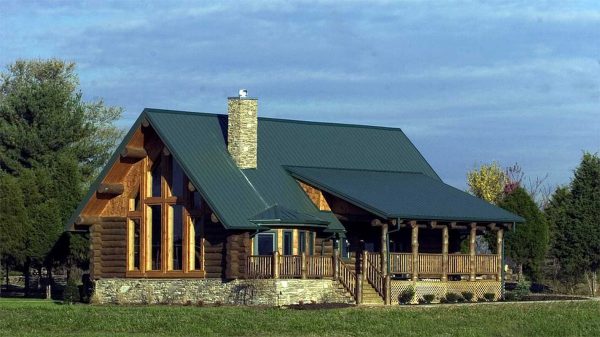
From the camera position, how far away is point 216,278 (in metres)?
47.7

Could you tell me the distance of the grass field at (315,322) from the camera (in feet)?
117

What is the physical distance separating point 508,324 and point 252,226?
11752 millimetres

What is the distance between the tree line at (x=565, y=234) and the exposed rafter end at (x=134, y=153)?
19.0 meters

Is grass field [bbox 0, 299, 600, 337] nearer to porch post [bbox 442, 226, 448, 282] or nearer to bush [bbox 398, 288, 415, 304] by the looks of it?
bush [bbox 398, 288, 415, 304]

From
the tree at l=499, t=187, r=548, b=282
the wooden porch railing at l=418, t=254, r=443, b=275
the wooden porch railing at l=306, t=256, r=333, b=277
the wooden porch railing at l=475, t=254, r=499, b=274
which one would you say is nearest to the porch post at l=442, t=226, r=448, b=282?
the wooden porch railing at l=418, t=254, r=443, b=275

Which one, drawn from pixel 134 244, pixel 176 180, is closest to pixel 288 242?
pixel 176 180

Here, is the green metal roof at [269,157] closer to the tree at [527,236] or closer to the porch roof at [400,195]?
the porch roof at [400,195]

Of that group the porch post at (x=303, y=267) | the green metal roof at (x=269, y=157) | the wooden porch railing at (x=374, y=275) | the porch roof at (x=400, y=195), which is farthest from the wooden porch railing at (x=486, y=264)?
the porch post at (x=303, y=267)

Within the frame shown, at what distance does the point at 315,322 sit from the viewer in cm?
3747

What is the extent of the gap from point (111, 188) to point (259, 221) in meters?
7.36

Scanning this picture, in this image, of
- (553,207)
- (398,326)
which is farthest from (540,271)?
(398,326)

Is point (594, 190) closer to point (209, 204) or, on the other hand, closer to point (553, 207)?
point (553, 207)

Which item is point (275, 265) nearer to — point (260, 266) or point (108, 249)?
point (260, 266)

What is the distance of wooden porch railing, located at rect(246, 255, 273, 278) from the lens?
46.1 meters
